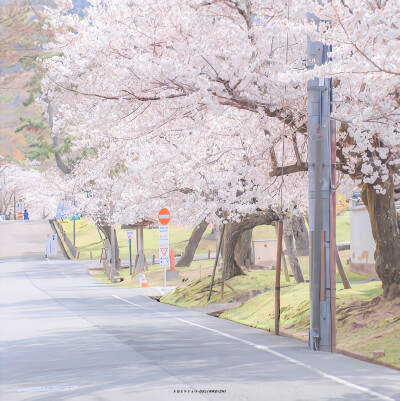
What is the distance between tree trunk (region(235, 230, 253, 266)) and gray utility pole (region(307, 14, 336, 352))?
1984cm

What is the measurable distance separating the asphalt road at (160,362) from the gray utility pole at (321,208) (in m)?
0.62

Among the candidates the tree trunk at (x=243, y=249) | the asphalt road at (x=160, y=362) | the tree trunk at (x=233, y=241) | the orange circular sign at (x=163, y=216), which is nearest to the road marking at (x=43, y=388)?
the asphalt road at (x=160, y=362)

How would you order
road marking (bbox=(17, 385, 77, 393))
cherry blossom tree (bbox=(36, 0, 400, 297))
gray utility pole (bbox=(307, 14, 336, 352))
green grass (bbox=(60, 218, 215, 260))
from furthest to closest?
green grass (bbox=(60, 218, 215, 260)), cherry blossom tree (bbox=(36, 0, 400, 297)), gray utility pole (bbox=(307, 14, 336, 352)), road marking (bbox=(17, 385, 77, 393))

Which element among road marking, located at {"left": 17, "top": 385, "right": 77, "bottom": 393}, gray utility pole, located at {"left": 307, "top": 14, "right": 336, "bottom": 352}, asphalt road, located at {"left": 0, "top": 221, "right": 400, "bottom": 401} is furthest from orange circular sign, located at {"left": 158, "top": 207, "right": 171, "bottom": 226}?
road marking, located at {"left": 17, "top": 385, "right": 77, "bottom": 393}

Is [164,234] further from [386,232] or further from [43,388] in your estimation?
[43,388]

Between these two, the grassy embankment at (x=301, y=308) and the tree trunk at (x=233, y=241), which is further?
the tree trunk at (x=233, y=241)

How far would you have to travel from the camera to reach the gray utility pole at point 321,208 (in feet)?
61.3

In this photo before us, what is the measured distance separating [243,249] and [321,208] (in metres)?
22.2

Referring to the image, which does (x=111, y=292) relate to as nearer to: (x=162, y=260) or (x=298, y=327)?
(x=162, y=260)

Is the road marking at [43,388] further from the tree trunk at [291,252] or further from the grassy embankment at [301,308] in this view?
the tree trunk at [291,252]

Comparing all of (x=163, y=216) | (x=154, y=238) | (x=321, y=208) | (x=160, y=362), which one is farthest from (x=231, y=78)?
(x=154, y=238)

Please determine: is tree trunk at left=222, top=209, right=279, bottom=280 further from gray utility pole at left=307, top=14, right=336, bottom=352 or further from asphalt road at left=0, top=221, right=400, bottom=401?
gray utility pole at left=307, top=14, right=336, bottom=352

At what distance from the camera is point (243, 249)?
40.9 metres

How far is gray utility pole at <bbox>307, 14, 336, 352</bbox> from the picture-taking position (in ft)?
61.3
